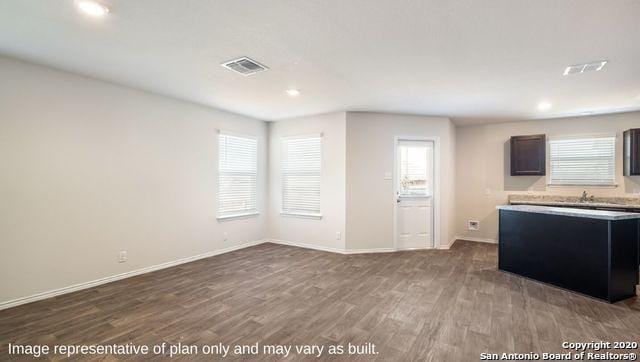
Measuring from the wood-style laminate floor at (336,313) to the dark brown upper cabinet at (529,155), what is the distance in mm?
2777

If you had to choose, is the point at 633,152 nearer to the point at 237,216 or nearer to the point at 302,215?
the point at 302,215

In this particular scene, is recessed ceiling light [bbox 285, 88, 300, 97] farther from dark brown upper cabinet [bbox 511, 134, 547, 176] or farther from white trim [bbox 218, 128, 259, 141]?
dark brown upper cabinet [bbox 511, 134, 547, 176]

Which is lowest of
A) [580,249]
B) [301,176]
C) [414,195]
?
[580,249]

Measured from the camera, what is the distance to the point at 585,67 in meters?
3.07

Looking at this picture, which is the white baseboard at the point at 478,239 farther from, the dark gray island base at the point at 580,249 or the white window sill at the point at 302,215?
the white window sill at the point at 302,215

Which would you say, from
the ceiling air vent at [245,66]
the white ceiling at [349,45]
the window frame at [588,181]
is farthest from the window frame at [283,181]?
the window frame at [588,181]

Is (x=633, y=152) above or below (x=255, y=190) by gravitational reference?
above

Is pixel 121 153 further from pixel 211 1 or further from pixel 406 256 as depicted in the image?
pixel 406 256

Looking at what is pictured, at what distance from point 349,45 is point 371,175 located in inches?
117

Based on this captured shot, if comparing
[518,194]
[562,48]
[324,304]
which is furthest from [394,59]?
[518,194]

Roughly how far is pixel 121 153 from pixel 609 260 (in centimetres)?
610

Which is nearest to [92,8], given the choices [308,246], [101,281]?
[101,281]

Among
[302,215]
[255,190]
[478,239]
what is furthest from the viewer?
[478,239]

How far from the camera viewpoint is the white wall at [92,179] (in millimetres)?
3027
